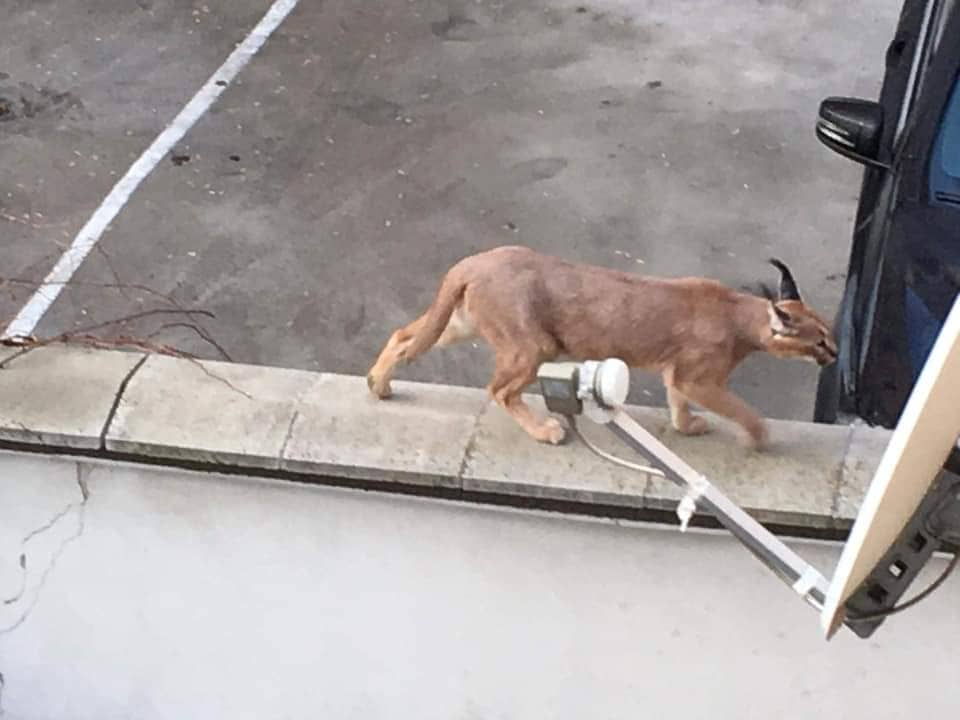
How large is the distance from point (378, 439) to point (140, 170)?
11.2 ft

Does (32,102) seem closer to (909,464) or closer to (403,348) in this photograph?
(403,348)

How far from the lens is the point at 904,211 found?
2.94 metres

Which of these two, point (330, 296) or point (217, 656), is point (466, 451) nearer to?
point (217, 656)

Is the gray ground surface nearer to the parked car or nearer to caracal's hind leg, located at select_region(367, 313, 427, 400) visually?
the parked car

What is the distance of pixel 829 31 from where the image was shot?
6672 mm

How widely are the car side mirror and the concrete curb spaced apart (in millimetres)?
877

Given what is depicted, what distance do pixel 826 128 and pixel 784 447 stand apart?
106cm

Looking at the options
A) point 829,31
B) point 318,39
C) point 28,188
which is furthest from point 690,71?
point 28,188

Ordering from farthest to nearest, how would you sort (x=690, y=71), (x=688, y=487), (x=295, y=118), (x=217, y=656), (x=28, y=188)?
Answer: (x=690, y=71), (x=295, y=118), (x=28, y=188), (x=217, y=656), (x=688, y=487)

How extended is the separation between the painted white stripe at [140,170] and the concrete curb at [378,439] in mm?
1609

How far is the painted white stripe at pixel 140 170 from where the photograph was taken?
4.66 metres

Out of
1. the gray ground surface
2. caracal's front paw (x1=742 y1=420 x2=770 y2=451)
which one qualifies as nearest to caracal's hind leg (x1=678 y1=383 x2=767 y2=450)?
caracal's front paw (x1=742 y1=420 x2=770 y2=451)

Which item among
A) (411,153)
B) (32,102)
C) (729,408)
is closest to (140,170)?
(32,102)

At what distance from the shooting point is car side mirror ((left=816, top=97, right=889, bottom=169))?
304cm
